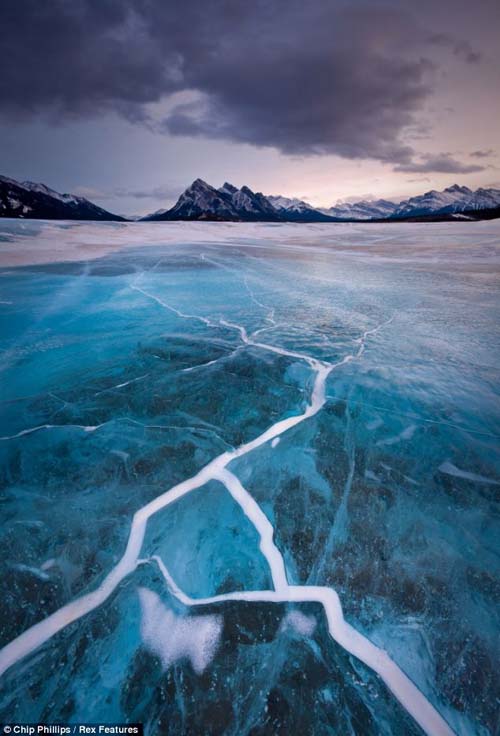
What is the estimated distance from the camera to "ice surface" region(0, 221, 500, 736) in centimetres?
168

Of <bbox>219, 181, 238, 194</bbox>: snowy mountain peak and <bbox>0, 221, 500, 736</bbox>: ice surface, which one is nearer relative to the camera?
<bbox>0, 221, 500, 736</bbox>: ice surface

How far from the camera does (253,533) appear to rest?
2443 mm

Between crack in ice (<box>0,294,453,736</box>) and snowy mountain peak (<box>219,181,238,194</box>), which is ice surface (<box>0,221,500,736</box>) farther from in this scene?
snowy mountain peak (<box>219,181,238,194</box>)

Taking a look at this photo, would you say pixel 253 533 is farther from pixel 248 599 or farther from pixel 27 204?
pixel 27 204

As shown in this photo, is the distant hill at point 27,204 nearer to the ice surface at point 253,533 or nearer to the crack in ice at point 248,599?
the ice surface at point 253,533

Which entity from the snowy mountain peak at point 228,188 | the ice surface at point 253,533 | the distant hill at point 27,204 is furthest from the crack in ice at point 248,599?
the snowy mountain peak at point 228,188

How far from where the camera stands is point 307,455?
3.11 m

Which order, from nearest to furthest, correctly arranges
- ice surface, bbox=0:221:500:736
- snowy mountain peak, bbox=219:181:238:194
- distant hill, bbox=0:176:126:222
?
1. ice surface, bbox=0:221:500:736
2. distant hill, bbox=0:176:126:222
3. snowy mountain peak, bbox=219:181:238:194

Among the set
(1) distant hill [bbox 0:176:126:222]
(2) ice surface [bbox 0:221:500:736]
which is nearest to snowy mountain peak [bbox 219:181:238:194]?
(1) distant hill [bbox 0:176:126:222]

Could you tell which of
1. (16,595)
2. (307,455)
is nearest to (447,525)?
(307,455)

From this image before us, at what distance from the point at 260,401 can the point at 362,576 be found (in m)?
2.19

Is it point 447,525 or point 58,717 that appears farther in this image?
point 447,525

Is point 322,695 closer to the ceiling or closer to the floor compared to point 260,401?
closer to the floor

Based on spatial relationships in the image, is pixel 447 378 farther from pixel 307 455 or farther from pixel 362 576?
pixel 362 576
